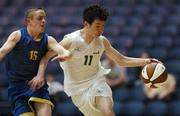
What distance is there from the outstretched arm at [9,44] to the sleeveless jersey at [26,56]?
6cm

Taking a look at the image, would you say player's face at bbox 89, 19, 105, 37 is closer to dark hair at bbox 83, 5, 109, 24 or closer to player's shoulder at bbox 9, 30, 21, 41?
dark hair at bbox 83, 5, 109, 24

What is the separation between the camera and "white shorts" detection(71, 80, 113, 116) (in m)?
6.52

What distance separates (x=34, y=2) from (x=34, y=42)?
877 cm

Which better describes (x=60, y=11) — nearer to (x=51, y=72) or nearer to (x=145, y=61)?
(x=51, y=72)

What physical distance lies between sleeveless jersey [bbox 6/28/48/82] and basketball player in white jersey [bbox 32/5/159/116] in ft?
0.36

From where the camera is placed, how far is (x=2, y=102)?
424 inches

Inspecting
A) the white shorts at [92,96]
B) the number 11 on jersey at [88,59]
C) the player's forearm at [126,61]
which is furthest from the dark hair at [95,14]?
the white shorts at [92,96]

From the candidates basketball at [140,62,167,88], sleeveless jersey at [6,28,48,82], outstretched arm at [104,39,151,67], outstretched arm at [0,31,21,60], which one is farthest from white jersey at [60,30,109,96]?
outstretched arm at [0,31,21,60]

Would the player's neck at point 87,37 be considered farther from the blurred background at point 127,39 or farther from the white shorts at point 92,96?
the blurred background at point 127,39

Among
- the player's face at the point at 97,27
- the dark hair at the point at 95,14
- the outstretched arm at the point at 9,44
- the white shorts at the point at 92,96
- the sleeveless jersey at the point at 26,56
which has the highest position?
the dark hair at the point at 95,14

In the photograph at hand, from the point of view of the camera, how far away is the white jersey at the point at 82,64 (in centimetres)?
654

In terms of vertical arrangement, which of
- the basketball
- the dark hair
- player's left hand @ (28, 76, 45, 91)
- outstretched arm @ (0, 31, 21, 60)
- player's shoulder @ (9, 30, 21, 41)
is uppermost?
the dark hair

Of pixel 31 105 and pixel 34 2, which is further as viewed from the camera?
pixel 34 2

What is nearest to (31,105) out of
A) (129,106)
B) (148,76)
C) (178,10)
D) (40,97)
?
(40,97)
